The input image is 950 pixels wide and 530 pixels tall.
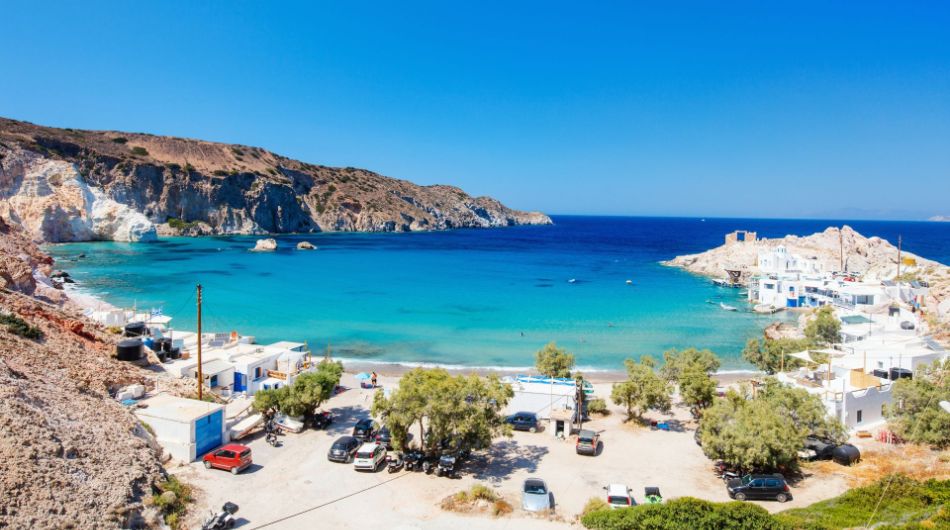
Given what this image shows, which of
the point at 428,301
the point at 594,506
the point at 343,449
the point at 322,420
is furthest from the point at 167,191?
the point at 594,506

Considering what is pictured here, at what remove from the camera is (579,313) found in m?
48.8

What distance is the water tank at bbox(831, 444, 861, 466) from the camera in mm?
16688

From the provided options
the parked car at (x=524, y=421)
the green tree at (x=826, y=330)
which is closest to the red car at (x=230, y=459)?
the parked car at (x=524, y=421)

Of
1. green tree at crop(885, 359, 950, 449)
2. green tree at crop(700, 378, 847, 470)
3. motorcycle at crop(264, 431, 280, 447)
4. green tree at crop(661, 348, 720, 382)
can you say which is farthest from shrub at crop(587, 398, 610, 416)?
motorcycle at crop(264, 431, 280, 447)

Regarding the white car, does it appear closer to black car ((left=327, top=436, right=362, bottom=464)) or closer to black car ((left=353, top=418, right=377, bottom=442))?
black car ((left=327, top=436, right=362, bottom=464))

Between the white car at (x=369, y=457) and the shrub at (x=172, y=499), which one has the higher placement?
the shrub at (x=172, y=499)

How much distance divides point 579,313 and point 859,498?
3553 centimetres

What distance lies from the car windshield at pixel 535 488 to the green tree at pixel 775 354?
1745cm

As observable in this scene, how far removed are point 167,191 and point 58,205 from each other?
27.1m

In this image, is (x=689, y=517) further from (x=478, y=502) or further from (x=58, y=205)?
(x=58, y=205)

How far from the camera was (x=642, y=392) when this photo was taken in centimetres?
2080

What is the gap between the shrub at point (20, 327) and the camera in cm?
1822

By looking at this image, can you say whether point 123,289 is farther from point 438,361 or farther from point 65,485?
point 65,485

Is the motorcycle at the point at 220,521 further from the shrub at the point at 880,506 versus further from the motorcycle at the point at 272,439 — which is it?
the shrub at the point at 880,506
